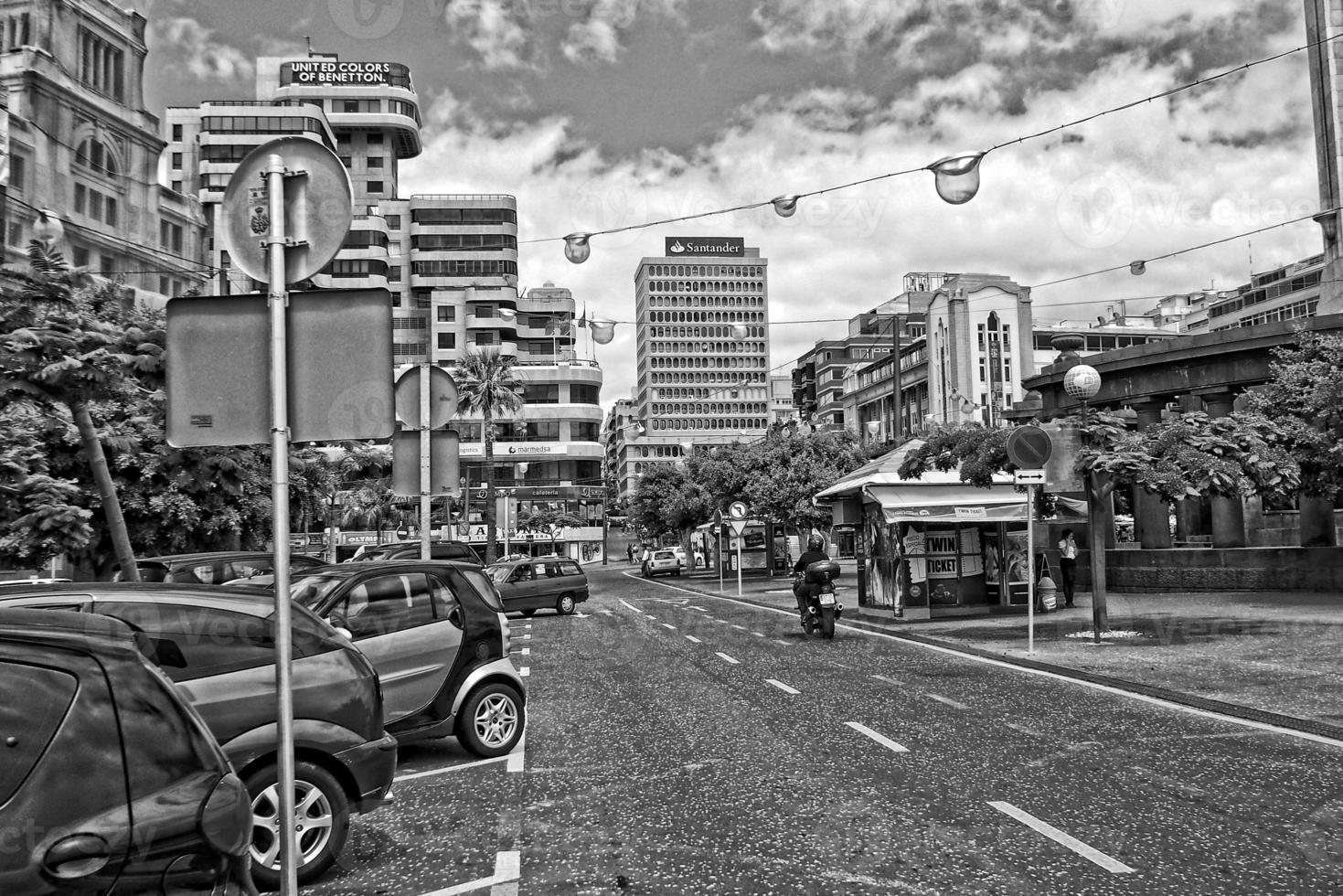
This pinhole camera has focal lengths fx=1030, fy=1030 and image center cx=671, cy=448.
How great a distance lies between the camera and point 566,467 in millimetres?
89000

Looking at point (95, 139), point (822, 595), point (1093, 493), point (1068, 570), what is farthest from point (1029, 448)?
point (95, 139)

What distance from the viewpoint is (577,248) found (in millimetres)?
18125

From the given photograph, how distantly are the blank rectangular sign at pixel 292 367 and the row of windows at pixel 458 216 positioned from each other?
95.9m

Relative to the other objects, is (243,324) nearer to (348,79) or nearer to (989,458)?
(989,458)

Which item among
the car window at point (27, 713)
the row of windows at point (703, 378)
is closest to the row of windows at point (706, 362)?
the row of windows at point (703, 378)

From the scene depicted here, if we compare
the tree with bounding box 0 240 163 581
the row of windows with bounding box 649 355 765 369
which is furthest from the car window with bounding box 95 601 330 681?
the row of windows with bounding box 649 355 765 369

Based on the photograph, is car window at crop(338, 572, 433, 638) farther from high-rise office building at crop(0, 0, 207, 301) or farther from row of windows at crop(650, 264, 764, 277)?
row of windows at crop(650, 264, 764, 277)

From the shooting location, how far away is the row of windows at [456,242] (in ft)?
314

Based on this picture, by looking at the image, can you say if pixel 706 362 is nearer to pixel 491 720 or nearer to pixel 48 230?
pixel 48 230

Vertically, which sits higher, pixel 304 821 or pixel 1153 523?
pixel 1153 523

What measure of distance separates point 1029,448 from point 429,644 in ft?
32.9

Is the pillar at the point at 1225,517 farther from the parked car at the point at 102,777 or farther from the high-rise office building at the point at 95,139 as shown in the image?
the high-rise office building at the point at 95,139

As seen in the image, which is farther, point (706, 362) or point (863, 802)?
point (706, 362)

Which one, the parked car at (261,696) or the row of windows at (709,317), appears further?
the row of windows at (709,317)
